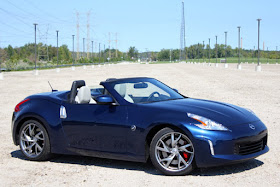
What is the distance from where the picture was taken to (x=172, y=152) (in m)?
5.68

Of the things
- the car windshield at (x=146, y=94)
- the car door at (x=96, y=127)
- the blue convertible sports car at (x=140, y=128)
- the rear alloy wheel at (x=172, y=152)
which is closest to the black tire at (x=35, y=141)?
the blue convertible sports car at (x=140, y=128)

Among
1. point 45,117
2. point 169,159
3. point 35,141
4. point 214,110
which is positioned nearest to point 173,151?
point 169,159

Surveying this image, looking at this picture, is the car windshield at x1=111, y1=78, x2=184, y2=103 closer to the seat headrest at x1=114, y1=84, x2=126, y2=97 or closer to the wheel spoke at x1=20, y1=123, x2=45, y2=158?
the seat headrest at x1=114, y1=84, x2=126, y2=97

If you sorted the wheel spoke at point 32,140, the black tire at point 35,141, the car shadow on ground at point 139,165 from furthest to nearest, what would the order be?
the wheel spoke at point 32,140 < the black tire at point 35,141 < the car shadow on ground at point 139,165

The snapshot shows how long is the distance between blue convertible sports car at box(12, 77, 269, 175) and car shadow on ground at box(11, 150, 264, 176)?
0.34 meters

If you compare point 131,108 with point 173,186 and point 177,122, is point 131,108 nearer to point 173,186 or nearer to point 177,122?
point 177,122

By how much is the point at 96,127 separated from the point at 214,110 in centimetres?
170

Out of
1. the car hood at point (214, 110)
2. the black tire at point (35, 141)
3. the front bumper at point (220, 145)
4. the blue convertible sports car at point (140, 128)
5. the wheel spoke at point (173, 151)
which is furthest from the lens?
the black tire at point (35, 141)

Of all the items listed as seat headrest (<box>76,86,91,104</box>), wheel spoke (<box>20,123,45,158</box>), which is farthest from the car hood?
wheel spoke (<box>20,123,45,158</box>)

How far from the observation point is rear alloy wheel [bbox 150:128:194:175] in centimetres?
562

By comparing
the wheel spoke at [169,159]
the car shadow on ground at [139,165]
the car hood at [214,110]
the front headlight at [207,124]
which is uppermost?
the car hood at [214,110]

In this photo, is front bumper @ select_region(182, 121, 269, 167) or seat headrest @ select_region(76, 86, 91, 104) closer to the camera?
front bumper @ select_region(182, 121, 269, 167)

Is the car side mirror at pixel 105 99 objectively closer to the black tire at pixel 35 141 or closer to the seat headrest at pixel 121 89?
the seat headrest at pixel 121 89

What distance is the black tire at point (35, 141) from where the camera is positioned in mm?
6719
